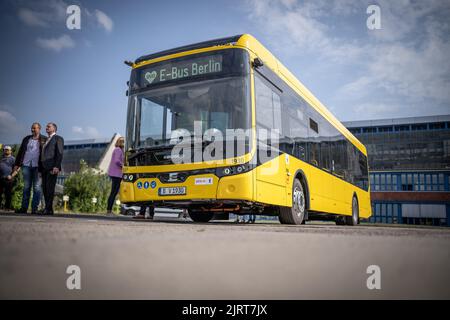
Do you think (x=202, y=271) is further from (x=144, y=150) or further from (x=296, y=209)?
(x=296, y=209)

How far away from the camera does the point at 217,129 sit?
6.03 metres

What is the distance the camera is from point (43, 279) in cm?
125

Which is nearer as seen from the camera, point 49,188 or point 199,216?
point 49,188

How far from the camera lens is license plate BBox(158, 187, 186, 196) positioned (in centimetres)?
610

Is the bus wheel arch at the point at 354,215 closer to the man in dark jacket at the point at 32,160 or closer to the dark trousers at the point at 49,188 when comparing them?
the dark trousers at the point at 49,188

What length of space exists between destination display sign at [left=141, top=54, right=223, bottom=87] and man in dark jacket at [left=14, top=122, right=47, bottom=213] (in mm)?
2824

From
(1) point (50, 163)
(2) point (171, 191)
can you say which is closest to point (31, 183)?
(1) point (50, 163)

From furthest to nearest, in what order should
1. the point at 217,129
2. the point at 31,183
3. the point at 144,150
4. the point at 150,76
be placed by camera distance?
the point at 31,183 → the point at 150,76 → the point at 144,150 → the point at 217,129

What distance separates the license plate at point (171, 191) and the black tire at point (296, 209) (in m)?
1.98

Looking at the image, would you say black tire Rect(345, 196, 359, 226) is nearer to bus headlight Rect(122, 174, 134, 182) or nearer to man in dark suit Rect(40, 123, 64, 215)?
bus headlight Rect(122, 174, 134, 182)

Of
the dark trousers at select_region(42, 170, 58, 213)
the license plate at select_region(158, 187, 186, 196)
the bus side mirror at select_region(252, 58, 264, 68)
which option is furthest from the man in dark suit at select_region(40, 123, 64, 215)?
the bus side mirror at select_region(252, 58, 264, 68)

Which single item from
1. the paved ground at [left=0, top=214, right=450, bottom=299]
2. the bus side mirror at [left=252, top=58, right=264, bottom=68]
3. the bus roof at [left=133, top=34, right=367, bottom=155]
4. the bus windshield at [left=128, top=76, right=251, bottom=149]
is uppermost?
the bus roof at [left=133, top=34, right=367, bottom=155]

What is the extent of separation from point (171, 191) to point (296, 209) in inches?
99.6
